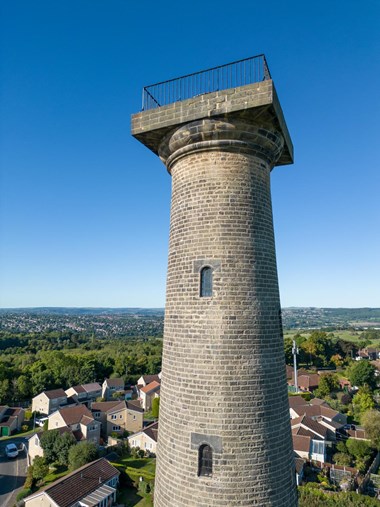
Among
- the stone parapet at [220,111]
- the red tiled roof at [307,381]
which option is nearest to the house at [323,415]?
the red tiled roof at [307,381]

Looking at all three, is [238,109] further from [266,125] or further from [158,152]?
[158,152]

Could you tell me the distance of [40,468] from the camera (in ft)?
109

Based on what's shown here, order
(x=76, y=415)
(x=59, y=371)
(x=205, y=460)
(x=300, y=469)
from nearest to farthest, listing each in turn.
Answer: (x=205, y=460) < (x=300, y=469) < (x=76, y=415) < (x=59, y=371)

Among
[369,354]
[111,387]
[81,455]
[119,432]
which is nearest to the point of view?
[81,455]

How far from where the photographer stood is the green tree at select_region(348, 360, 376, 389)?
59250 mm

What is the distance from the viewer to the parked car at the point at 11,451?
39269mm

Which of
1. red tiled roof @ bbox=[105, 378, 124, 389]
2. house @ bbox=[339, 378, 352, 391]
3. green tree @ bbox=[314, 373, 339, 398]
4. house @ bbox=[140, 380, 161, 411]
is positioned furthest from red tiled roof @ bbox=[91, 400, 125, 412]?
house @ bbox=[339, 378, 352, 391]

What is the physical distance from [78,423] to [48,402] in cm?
1112

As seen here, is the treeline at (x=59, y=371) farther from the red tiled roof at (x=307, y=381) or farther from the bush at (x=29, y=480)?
the red tiled roof at (x=307, y=381)

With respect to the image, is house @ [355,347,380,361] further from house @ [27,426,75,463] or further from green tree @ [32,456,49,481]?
green tree @ [32,456,49,481]

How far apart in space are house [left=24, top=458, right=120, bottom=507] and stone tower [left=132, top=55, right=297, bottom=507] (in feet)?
83.5

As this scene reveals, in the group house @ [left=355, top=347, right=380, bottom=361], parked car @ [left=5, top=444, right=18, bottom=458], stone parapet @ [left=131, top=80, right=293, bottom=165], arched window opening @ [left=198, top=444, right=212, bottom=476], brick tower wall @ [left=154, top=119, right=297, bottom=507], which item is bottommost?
parked car @ [left=5, top=444, right=18, bottom=458]

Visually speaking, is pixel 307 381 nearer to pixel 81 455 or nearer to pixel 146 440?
pixel 146 440

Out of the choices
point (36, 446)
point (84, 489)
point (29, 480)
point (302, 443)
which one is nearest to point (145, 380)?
point (36, 446)
